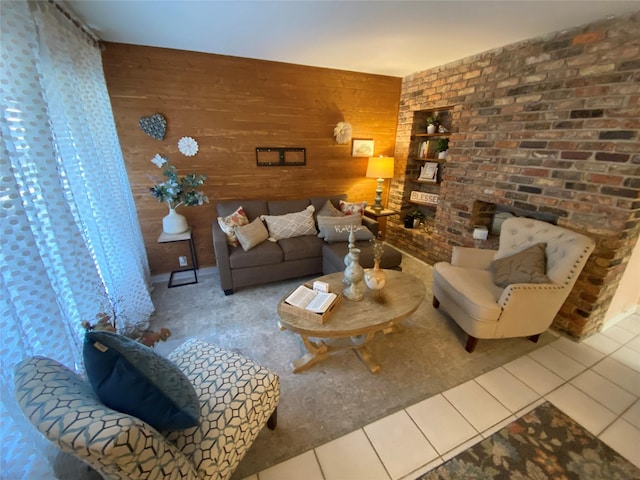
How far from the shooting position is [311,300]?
1839 mm

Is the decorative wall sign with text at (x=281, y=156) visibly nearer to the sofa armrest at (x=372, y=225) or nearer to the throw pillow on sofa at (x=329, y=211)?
the throw pillow on sofa at (x=329, y=211)

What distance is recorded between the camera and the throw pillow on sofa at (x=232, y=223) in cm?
289

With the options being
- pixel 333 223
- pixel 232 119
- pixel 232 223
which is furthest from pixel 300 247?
pixel 232 119

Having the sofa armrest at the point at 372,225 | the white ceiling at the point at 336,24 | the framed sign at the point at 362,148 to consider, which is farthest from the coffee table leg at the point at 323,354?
→ the framed sign at the point at 362,148

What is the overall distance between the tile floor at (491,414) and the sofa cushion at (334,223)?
6.18 ft

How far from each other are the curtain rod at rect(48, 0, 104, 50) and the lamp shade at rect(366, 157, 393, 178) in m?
3.15

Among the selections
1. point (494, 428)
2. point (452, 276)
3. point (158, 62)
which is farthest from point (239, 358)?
point (158, 62)

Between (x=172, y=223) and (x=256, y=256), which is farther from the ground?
(x=172, y=223)

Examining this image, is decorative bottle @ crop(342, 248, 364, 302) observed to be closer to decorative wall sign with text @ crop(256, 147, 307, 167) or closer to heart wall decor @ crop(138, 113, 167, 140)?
decorative wall sign with text @ crop(256, 147, 307, 167)

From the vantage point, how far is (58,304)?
1215mm

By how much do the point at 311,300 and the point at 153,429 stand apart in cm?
113

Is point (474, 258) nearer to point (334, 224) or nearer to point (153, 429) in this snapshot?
point (334, 224)

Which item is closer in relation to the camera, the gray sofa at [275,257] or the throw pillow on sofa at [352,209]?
the gray sofa at [275,257]

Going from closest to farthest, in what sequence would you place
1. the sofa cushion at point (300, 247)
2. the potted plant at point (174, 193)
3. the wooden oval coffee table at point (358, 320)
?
the wooden oval coffee table at point (358, 320)
the potted plant at point (174, 193)
the sofa cushion at point (300, 247)
